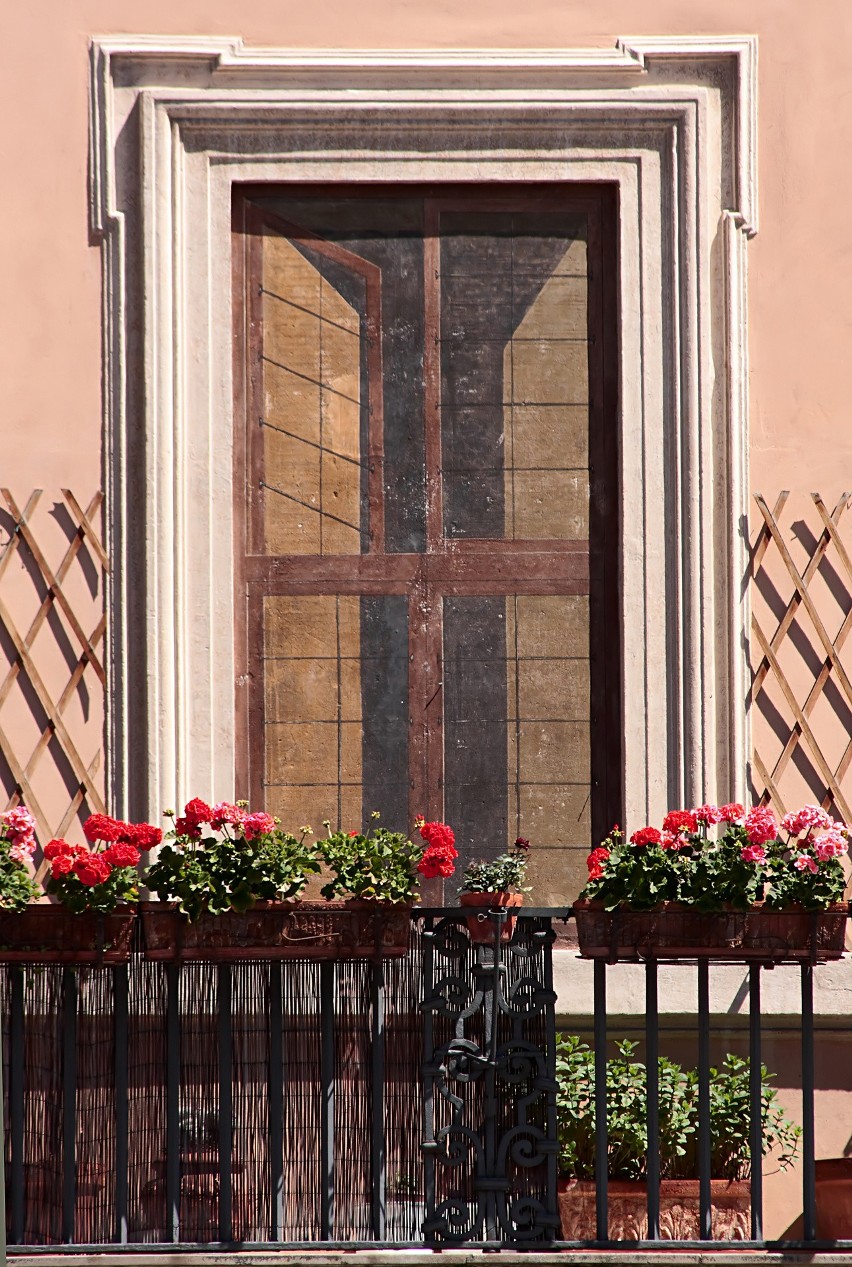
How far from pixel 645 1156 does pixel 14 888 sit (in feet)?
6.89

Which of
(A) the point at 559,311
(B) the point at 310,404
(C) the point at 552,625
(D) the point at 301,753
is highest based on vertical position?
(A) the point at 559,311

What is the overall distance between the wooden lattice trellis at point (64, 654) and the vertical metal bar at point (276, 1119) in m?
1.45

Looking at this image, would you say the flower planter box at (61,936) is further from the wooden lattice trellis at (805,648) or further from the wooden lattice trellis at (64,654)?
the wooden lattice trellis at (805,648)

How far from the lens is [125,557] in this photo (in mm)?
6156

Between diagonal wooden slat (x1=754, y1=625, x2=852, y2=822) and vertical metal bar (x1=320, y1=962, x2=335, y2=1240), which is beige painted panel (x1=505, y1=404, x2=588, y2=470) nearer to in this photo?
diagonal wooden slat (x1=754, y1=625, x2=852, y2=822)

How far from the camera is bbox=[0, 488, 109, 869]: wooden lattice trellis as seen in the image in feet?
19.9

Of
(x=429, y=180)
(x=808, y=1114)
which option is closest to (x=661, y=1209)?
(x=808, y=1114)

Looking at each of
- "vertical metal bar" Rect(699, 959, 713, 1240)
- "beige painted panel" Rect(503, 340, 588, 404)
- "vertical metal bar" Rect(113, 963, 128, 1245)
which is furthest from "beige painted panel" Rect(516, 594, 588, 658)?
"vertical metal bar" Rect(113, 963, 128, 1245)

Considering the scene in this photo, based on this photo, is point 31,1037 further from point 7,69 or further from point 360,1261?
point 7,69

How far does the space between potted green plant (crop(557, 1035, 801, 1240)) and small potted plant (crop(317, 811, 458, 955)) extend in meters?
0.84

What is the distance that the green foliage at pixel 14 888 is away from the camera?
191 inches

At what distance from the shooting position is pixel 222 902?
489 centimetres

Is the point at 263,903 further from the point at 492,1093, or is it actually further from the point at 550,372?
the point at 550,372

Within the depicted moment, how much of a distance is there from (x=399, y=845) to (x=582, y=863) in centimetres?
142
